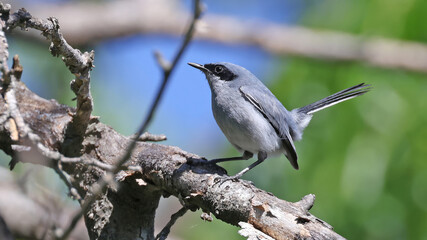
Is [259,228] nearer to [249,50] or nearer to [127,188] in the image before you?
[127,188]

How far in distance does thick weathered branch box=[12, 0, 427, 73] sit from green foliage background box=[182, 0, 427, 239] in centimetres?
45

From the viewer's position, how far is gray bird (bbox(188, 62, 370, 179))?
3609 millimetres


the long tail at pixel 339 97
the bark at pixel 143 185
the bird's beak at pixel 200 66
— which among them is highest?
the long tail at pixel 339 97

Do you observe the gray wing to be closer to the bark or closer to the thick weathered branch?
the bark

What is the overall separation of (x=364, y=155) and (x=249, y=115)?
163 centimetres

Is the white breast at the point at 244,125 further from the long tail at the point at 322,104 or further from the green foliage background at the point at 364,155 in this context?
the green foliage background at the point at 364,155

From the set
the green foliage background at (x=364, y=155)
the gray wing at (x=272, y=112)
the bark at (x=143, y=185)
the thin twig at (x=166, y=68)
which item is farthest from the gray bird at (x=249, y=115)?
the thin twig at (x=166, y=68)

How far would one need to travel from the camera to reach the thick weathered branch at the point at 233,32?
6.11m

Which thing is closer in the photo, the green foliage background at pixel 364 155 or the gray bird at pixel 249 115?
the gray bird at pixel 249 115

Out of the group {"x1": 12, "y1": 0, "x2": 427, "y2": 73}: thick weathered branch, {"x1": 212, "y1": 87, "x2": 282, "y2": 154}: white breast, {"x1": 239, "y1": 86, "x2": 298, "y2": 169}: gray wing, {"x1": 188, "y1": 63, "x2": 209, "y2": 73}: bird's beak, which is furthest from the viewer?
{"x1": 12, "y1": 0, "x2": 427, "y2": 73}: thick weathered branch

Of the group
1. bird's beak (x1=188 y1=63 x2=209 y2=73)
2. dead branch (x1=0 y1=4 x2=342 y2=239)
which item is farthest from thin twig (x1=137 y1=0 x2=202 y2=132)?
bird's beak (x1=188 y1=63 x2=209 y2=73)

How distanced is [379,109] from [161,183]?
278cm

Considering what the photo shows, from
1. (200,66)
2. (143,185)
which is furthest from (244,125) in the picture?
(143,185)

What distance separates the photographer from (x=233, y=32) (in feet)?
22.1
